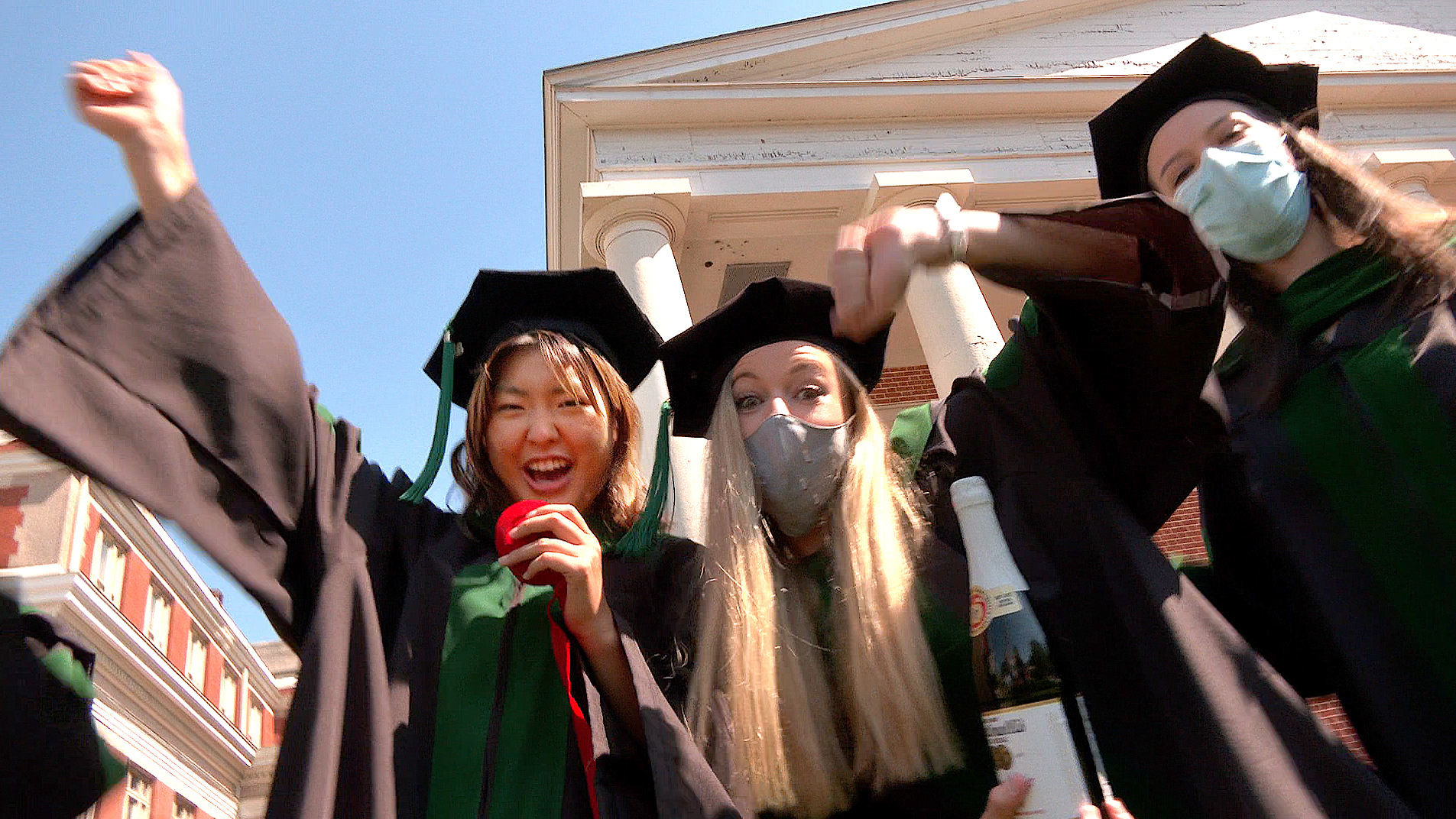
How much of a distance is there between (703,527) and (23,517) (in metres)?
31.0

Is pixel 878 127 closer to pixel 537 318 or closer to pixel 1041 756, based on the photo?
pixel 537 318

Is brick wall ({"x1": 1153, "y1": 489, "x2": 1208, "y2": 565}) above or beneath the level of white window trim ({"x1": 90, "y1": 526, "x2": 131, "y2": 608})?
beneath

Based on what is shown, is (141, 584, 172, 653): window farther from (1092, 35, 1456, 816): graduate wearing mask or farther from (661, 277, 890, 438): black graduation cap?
(1092, 35, 1456, 816): graduate wearing mask

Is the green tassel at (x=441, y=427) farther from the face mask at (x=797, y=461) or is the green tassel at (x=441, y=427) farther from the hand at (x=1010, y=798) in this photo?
the hand at (x=1010, y=798)

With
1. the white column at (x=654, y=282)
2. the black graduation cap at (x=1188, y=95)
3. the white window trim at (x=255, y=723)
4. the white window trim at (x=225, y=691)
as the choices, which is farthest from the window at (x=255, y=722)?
the black graduation cap at (x=1188, y=95)

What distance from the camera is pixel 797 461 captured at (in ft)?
6.71

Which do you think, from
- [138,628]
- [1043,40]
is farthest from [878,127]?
[138,628]

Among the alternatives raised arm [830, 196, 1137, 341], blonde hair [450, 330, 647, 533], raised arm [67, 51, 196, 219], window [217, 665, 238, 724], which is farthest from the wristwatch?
window [217, 665, 238, 724]

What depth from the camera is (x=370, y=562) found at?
191cm

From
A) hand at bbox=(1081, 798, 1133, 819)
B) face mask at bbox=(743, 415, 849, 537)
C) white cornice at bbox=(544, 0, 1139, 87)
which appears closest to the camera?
hand at bbox=(1081, 798, 1133, 819)

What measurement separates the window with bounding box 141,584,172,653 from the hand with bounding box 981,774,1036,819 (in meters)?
34.9

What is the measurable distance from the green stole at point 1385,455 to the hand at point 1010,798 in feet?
2.91

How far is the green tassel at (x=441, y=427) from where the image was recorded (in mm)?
2115

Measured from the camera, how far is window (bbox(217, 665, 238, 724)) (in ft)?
120
